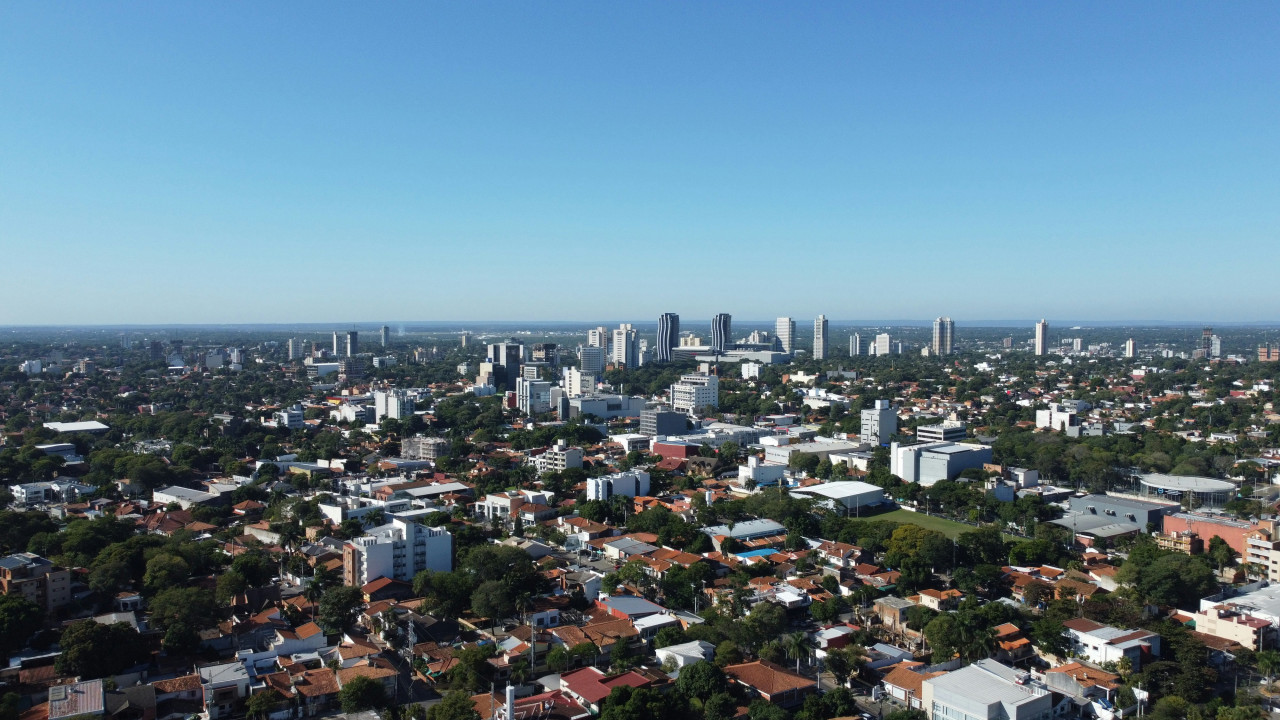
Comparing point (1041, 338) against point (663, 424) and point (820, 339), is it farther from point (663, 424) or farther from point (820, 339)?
point (663, 424)

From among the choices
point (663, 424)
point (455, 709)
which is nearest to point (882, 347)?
point (663, 424)

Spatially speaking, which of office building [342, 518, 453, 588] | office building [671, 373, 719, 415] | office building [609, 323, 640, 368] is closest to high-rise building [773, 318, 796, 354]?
office building [609, 323, 640, 368]

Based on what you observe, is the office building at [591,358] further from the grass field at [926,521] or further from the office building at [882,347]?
the grass field at [926,521]

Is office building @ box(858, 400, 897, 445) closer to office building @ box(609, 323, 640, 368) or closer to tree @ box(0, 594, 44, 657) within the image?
tree @ box(0, 594, 44, 657)

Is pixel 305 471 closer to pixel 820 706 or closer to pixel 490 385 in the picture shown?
pixel 820 706

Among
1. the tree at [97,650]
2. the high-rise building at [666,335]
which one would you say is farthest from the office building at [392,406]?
the high-rise building at [666,335]
